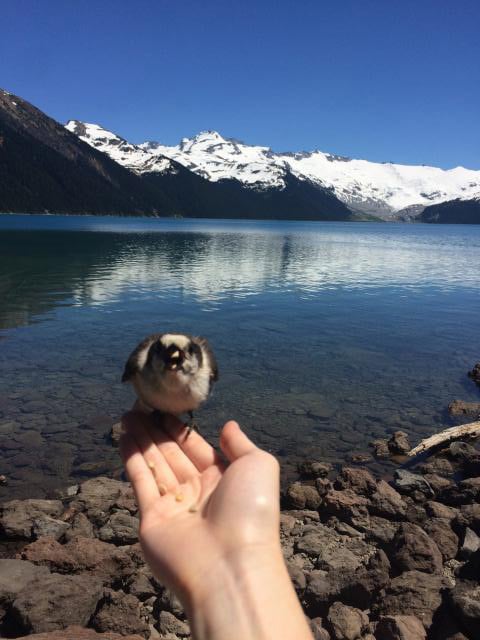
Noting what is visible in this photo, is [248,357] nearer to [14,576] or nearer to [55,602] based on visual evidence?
[14,576]

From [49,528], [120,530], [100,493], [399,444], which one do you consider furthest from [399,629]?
[399,444]

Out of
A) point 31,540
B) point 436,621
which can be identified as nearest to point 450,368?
point 436,621

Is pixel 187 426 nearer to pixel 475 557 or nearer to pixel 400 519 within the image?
pixel 475 557

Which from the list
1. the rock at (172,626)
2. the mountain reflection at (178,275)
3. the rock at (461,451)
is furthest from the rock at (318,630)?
the mountain reflection at (178,275)

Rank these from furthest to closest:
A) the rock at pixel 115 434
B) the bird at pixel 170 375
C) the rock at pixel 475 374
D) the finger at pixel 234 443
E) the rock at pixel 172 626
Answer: the rock at pixel 475 374, the rock at pixel 115 434, the rock at pixel 172 626, the bird at pixel 170 375, the finger at pixel 234 443

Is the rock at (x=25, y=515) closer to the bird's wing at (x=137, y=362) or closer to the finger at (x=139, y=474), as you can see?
the bird's wing at (x=137, y=362)

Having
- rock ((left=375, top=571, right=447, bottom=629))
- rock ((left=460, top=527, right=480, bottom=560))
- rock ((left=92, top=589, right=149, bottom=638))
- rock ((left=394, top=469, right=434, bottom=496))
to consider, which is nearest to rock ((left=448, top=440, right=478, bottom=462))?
rock ((left=394, top=469, right=434, bottom=496))
